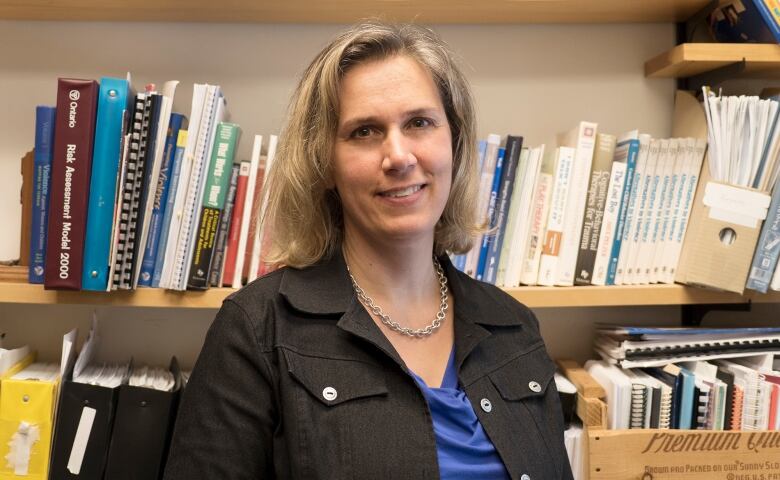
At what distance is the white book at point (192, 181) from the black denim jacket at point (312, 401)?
1.00 ft

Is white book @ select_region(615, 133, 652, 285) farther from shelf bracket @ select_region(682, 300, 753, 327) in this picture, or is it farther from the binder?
the binder

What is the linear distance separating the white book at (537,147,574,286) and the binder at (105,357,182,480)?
79 cm

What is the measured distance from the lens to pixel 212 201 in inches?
47.8

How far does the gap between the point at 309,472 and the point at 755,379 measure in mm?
952

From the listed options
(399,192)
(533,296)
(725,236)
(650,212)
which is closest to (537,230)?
(533,296)

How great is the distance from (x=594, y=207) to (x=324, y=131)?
0.64m

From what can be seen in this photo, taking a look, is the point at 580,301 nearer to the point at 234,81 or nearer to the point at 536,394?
the point at 536,394

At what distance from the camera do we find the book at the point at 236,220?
1251mm

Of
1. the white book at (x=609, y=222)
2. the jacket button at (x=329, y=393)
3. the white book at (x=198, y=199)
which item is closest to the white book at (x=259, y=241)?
the white book at (x=198, y=199)

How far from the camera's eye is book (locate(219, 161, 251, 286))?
1.25 meters

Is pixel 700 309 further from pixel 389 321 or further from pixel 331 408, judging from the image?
pixel 331 408

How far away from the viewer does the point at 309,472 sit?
0.82 metres

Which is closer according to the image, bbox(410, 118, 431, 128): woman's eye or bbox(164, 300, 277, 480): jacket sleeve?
bbox(164, 300, 277, 480): jacket sleeve

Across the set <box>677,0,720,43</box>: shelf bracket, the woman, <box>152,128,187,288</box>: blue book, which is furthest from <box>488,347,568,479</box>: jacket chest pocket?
<box>677,0,720,43</box>: shelf bracket
